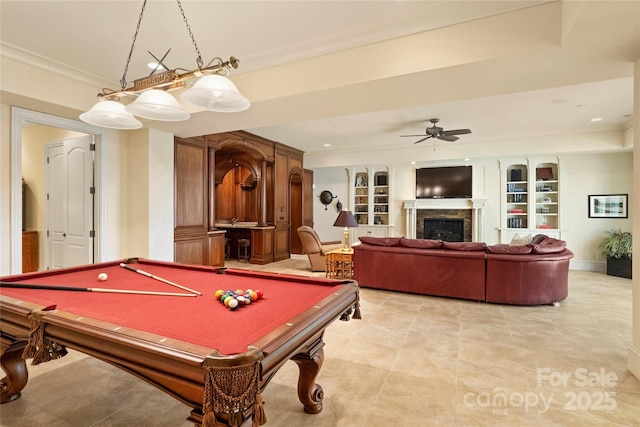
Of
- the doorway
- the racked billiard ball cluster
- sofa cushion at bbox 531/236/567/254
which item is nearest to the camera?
the racked billiard ball cluster

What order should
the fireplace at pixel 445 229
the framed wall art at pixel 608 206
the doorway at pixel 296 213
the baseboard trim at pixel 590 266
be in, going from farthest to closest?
the doorway at pixel 296 213, the fireplace at pixel 445 229, the baseboard trim at pixel 590 266, the framed wall art at pixel 608 206

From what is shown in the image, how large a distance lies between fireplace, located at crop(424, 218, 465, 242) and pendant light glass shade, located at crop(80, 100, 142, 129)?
729cm

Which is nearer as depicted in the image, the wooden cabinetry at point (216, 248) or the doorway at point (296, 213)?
the wooden cabinetry at point (216, 248)

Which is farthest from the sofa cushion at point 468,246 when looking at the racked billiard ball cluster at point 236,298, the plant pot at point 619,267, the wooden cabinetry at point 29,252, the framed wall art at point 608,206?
the wooden cabinetry at point 29,252

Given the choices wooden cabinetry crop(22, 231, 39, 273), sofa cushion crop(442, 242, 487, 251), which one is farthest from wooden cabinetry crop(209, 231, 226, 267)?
sofa cushion crop(442, 242, 487, 251)

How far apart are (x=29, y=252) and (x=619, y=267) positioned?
1084cm

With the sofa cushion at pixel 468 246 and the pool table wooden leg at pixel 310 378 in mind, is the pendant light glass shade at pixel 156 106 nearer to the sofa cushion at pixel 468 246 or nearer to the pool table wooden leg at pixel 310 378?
the pool table wooden leg at pixel 310 378

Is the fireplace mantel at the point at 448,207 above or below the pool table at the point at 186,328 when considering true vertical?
above

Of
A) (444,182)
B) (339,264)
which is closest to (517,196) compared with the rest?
(444,182)

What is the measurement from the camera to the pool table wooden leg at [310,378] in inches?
74.1

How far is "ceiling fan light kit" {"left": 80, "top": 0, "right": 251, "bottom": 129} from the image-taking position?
6.40ft

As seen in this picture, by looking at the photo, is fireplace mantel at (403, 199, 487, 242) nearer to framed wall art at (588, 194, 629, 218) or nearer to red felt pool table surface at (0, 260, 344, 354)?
framed wall art at (588, 194, 629, 218)

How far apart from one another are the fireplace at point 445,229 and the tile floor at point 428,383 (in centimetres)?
442

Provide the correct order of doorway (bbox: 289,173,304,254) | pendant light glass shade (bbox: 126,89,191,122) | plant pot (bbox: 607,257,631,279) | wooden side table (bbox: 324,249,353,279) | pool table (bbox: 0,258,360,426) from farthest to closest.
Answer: doorway (bbox: 289,173,304,254), plant pot (bbox: 607,257,631,279), wooden side table (bbox: 324,249,353,279), pendant light glass shade (bbox: 126,89,191,122), pool table (bbox: 0,258,360,426)
